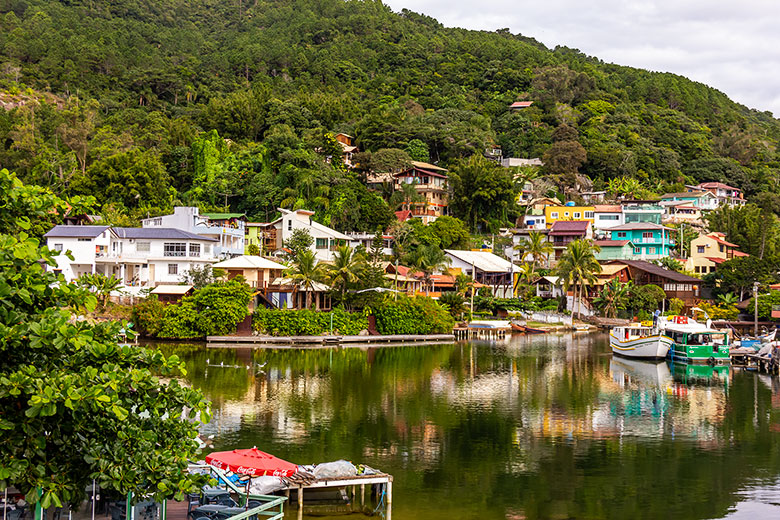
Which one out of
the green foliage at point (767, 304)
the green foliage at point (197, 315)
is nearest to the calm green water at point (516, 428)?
the green foliage at point (197, 315)

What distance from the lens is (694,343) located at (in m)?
49.8

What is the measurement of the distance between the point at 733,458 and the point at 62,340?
22.8 meters

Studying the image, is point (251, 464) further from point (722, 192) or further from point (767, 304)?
point (722, 192)

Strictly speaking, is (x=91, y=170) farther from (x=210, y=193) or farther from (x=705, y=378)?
(x=705, y=378)

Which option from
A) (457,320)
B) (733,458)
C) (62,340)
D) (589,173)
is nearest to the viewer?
(62,340)

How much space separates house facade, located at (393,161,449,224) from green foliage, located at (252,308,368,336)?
120 ft

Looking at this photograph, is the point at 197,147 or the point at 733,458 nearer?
the point at 733,458

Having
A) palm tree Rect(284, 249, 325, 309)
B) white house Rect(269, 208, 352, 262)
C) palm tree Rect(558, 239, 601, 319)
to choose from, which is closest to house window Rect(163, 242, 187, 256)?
palm tree Rect(284, 249, 325, 309)

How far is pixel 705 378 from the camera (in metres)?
44.0

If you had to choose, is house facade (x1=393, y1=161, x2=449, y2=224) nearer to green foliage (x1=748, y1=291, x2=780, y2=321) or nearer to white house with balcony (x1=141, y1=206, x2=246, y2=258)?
white house with balcony (x1=141, y1=206, x2=246, y2=258)

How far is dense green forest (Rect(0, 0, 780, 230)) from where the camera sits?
81938 millimetres

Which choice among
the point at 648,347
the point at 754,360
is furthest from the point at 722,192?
the point at 648,347

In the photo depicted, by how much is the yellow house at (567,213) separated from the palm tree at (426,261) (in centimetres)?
2511

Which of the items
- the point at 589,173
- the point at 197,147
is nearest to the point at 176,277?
the point at 197,147
